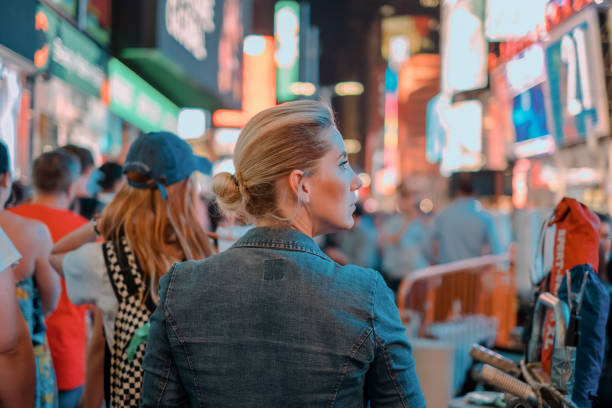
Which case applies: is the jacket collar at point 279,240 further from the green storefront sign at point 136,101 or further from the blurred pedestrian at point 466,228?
the green storefront sign at point 136,101

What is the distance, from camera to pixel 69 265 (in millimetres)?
2629

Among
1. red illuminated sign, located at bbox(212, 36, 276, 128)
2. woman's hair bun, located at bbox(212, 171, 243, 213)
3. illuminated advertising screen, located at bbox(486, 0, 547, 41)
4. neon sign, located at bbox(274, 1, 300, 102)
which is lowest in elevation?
woman's hair bun, located at bbox(212, 171, 243, 213)

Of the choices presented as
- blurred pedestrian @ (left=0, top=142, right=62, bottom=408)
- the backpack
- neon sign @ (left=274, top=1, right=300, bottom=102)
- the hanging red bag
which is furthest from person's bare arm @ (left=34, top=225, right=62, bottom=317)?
neon sign @ (left=274, top=1, right=300, bottom=102)

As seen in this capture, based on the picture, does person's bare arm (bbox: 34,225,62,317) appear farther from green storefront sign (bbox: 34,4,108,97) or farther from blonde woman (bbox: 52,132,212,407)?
green storefront sign (bbox: 34,4,108,97)

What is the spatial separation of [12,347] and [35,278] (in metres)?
1.19

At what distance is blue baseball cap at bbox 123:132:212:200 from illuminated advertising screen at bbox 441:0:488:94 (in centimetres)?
1247

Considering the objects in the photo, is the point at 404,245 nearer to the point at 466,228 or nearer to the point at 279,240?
the point at 466,228

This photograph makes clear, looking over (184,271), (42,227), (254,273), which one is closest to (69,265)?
(42,227)

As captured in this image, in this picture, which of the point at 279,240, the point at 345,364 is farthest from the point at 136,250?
the point at 345,364

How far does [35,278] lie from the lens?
3127 mm

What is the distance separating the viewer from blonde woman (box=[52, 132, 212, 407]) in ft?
8.16

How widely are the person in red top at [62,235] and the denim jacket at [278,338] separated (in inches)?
82.5

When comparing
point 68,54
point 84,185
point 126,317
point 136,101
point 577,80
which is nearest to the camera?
point 126,317

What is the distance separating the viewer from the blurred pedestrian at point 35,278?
2871mm
